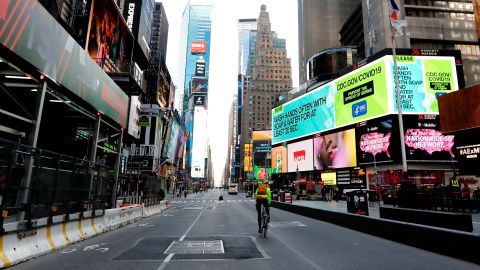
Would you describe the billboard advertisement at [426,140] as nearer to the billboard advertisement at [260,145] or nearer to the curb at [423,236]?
the curb at [423,236]

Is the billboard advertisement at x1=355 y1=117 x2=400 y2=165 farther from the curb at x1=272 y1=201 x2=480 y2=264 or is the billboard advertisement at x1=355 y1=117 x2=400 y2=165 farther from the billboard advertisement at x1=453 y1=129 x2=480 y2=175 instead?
the curb at x1=272 y1=201 x2=480 y2=264

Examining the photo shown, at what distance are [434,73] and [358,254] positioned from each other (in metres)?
50.2

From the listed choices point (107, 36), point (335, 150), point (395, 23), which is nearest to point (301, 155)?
point (335, 150)

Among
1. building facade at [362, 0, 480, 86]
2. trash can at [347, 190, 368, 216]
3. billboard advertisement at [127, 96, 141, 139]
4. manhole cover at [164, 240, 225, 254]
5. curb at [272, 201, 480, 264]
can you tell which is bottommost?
manhole cover at [164, 240, 225, 254]

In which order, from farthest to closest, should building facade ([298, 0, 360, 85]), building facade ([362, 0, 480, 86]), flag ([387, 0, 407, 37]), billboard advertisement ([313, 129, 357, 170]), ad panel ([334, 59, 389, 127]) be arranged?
building facade ([298, 0, 360, 85]) → building facade ([362, 0, 480, 86]) → billboard advertisement ([313, 129, 357, 170]) → ad panel ([334, 59, 389, 127]) → flag ([387, 0, 407, 37])

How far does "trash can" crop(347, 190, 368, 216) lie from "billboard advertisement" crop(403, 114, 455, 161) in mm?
34238

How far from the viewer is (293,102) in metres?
75.1

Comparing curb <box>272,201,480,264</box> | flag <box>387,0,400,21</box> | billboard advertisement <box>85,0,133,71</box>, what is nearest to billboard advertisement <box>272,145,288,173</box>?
billboard advertisement <box>85,0,133,71</box>

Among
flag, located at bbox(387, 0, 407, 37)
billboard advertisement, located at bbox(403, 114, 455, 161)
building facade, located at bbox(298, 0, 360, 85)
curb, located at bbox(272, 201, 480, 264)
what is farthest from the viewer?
building facade, located at bbox(298, 0, 360, 85)

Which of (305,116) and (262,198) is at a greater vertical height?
(305,116)

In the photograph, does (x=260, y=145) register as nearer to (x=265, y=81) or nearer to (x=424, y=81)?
(x=265, y=81)

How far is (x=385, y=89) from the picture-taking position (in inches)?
1854

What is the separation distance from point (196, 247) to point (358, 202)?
970 centimetres

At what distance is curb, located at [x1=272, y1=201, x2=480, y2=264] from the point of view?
7.23 meters
